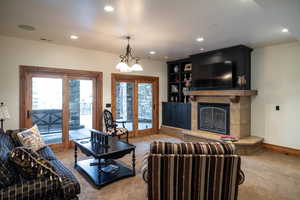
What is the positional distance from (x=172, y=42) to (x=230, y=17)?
158 centimetres

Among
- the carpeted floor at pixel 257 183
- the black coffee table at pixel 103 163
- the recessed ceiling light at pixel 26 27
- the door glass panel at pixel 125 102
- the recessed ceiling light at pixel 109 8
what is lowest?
the carpeted floor at pixel 257 183

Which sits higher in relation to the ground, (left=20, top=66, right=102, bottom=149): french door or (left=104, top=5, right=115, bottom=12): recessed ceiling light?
(left=104, top=5, right=115, bottom=12): recessed ceiling light

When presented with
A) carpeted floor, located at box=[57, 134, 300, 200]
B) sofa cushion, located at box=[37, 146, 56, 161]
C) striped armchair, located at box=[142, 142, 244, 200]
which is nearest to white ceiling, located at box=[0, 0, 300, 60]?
striped armchair, located at box=[142, 142, 244, 200]

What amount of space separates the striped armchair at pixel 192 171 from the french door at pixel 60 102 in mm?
3505

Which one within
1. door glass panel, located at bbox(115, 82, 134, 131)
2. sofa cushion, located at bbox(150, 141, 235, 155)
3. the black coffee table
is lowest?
the black coffee table

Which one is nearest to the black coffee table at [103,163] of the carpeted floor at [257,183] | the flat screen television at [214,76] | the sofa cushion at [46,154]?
the carpeted floor at [257,183]

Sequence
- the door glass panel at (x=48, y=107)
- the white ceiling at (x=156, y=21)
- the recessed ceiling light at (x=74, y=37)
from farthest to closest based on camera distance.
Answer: the door glass panel at (x=48, y=107)
the recessed ceiling light at (x=74, y=37)
the white ceiling at (x=156, y=21)

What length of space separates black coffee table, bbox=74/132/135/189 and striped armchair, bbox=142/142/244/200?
1009 millimetres

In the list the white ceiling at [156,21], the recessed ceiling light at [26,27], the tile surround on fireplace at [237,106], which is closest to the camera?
the white ceiling at [156,21]

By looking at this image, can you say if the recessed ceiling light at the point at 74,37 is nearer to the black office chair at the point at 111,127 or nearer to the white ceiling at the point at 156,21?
the white ceiling at the point at 156,21

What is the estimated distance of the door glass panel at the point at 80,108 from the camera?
4.75 meters

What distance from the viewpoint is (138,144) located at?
16.6ft

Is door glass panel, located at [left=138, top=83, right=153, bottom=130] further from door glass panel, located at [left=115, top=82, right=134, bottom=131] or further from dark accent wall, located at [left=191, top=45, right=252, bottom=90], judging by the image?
dark accent wall, located at [left=191, top=45, right=252, bottom=90]

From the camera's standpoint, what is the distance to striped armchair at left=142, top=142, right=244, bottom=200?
1841mm
